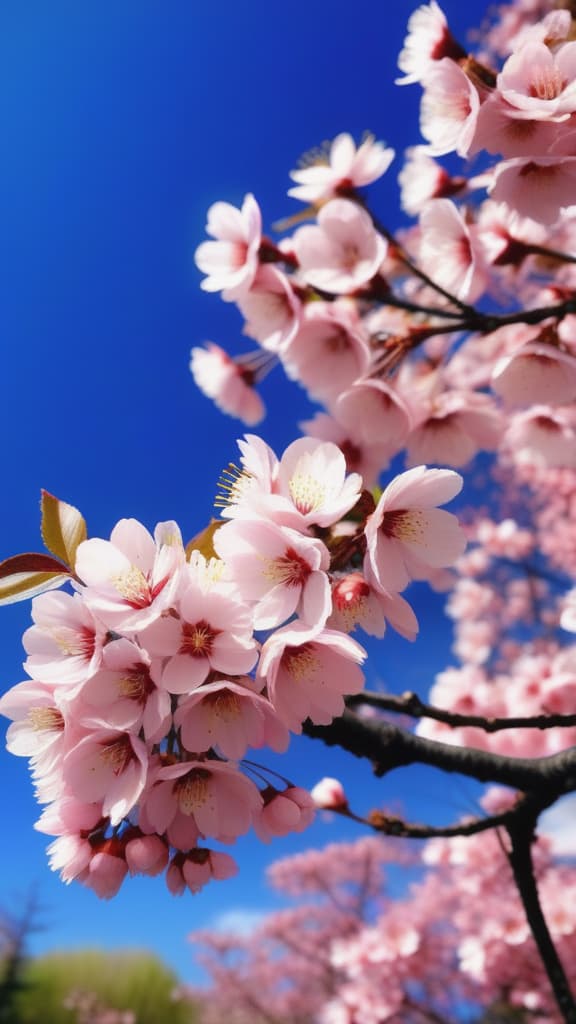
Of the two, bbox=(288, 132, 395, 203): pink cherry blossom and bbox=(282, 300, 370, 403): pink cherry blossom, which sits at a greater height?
bbox=(288, 132, 395, 203): pink cherry blossom

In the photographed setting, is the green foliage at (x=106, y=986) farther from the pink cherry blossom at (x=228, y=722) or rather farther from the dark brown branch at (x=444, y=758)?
the pink cherry blossom at (x=228, y=722)

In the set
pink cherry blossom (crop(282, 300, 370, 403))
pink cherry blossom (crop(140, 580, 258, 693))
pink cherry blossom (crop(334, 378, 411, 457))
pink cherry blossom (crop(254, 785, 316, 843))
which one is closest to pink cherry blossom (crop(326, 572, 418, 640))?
pink cherry blossom (crop(140, 580, 258, 693))

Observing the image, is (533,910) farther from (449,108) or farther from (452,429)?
(449,108)

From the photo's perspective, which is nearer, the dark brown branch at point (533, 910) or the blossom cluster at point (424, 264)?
the blossom cluster at point (424, 264)

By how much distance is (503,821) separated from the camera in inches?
54.1

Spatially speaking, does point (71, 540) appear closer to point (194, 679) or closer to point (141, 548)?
point (141, 548)

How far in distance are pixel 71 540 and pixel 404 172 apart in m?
1.75

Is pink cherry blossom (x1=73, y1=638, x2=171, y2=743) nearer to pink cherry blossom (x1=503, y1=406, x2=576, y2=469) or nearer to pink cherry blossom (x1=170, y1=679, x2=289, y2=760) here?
pink cherry blossom (x1=170, y1=679, x2=289, y2=760)

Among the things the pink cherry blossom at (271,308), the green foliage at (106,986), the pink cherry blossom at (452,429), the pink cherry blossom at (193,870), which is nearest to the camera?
the pink cherry blossom at (193,870)

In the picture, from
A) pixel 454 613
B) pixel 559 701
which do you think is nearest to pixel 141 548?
pixel 559 701

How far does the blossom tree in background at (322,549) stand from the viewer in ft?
2.39

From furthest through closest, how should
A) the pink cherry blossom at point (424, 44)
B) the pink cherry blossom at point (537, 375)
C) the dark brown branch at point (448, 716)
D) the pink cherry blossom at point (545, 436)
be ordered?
the pink cherry blossom at point (545, 436)
the pink cherry blossom at point (537, 375)
the pink cherry blossom at point (424, 44)
the dark brown branch at point (448, 716)

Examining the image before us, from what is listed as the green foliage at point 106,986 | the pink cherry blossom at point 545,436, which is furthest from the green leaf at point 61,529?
the green foliage at point 106,986

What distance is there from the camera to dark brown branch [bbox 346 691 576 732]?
101 cm
